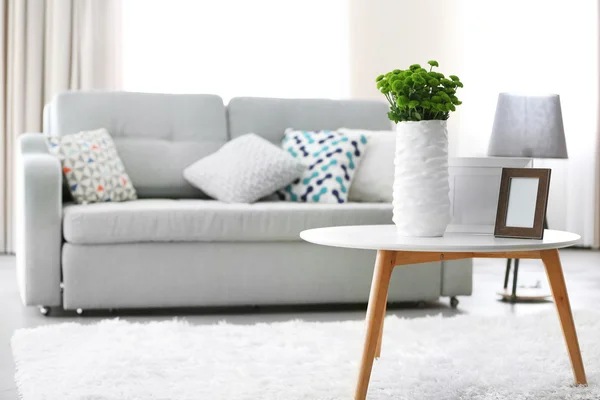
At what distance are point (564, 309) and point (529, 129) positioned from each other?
1511 mm

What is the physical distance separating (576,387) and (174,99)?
7.70 feet

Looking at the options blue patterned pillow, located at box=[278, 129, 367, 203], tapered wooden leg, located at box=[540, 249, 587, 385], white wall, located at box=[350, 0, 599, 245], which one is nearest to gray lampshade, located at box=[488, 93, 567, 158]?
blue patterned pillow, located at box=[278, 129, 367, 203]

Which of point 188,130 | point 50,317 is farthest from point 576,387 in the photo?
point 188,130

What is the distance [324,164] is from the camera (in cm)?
352

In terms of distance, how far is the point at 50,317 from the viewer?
119 inches

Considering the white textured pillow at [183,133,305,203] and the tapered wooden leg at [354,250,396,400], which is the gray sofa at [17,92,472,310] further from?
the tapered wooden leg at [354,250,396,400]

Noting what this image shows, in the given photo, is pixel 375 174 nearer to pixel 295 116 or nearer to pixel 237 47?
pixel 295 116

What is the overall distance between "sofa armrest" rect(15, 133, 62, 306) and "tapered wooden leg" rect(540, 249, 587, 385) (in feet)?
5.77

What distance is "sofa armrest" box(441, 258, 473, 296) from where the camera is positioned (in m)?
3.29

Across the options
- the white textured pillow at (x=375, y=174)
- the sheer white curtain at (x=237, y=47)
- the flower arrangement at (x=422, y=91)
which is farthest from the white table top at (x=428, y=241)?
the sheer white curtain at (x=237, y=47)

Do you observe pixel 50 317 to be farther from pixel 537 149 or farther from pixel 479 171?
pixel 537 149

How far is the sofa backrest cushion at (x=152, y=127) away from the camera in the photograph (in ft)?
11.8

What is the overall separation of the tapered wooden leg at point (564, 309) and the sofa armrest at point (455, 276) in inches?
49.0

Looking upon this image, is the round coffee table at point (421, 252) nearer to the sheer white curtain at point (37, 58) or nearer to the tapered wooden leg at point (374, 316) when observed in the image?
the tapered wooden leg at point (374, 316)
